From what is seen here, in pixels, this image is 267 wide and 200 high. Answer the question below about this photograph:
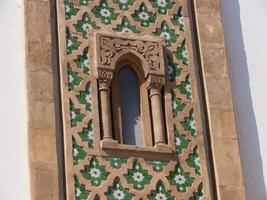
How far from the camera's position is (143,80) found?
1122cm

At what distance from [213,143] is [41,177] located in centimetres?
184

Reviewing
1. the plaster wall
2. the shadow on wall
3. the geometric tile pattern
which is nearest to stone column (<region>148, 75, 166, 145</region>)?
the geometric tile pattern

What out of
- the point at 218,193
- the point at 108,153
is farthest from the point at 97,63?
the point at 218,193

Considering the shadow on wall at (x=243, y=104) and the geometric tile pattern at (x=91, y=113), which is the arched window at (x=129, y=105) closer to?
the geometric tile pattern at (x=91, y=113)

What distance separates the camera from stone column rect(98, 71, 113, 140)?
10.8 metres

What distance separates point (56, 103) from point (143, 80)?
3.21 feet

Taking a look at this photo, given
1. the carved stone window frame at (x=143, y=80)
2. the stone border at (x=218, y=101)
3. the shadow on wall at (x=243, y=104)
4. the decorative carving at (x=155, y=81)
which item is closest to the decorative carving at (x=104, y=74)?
the carved stone window frame at (x=143, y=80)

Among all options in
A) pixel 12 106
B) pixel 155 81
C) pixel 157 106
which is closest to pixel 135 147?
pixel 157 106

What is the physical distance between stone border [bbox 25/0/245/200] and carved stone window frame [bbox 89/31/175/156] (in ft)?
1.42

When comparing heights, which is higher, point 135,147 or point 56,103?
point 56,103

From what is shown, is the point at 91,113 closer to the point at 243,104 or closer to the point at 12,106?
the point at 12,106

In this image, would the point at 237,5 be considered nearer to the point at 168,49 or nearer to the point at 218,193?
the point at 168,49

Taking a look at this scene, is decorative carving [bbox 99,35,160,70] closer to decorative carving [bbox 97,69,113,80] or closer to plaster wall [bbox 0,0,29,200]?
decorative carving [bbox 97,69,113,80]

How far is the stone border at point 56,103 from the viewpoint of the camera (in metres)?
10.4
